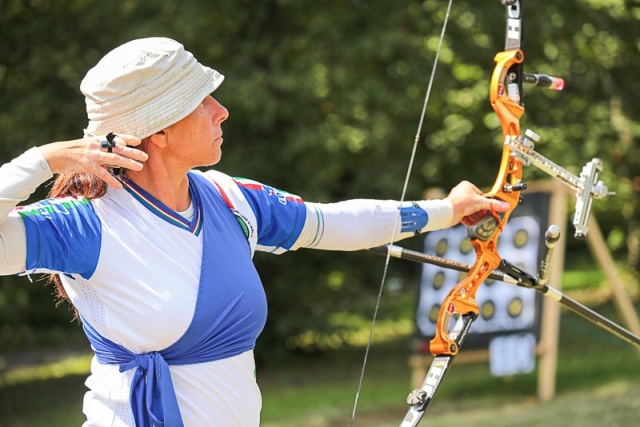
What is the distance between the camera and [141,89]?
6.97 ft

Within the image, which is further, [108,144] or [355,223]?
[355,223]

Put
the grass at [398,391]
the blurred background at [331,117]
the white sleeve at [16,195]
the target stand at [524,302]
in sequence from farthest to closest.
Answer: the blurred background at [331,117], the target stand at [524,302], the grass at [398,391], the white sleeve at [16,195]

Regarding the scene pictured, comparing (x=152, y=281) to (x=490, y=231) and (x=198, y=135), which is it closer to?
(x=198, y=135)

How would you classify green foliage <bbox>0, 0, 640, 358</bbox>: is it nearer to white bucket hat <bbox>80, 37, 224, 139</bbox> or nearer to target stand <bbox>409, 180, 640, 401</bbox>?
target stand <bbox>409, 180, 640, 401</bbox>

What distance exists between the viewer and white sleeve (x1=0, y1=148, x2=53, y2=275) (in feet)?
6.40

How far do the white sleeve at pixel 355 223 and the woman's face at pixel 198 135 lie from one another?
1.18ft

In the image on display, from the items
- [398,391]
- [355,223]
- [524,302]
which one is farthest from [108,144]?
[398,391]

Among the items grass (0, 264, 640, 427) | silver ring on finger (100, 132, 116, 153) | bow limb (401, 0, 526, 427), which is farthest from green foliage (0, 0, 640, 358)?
silver ring on finger (100, 132, 116, 153)

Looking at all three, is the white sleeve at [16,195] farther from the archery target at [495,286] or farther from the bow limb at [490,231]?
the archery target at [495,286]

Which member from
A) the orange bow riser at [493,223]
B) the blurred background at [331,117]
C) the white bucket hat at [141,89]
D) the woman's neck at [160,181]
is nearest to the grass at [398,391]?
the blurred background at [331,117]

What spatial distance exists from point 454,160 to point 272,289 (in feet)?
7.43

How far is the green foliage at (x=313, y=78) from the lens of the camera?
787 cm

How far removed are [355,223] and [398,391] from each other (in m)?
5.44

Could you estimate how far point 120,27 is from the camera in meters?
8.31
